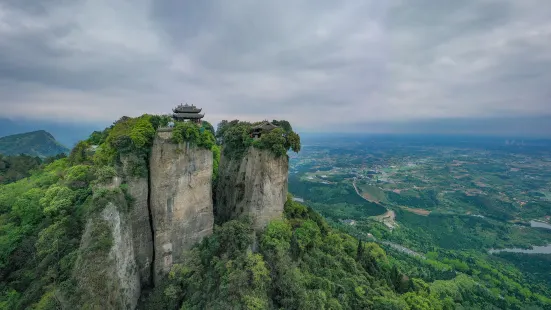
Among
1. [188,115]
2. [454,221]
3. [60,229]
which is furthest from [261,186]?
[454,221]

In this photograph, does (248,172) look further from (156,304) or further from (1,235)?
(1,235)

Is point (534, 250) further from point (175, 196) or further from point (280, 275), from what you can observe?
point (175, 196)

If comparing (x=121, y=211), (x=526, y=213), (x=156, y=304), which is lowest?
(x=526, y=213)

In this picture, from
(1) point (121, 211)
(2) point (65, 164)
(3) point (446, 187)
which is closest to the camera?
(1) point (121, 211)

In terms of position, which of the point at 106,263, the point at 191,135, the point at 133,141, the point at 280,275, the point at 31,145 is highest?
the point at 191,135

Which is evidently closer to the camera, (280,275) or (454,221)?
(280,275)

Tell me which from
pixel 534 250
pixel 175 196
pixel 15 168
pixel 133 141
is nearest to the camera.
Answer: pixel 133 141

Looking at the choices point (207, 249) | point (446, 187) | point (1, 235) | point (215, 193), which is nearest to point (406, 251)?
point (215, 193)

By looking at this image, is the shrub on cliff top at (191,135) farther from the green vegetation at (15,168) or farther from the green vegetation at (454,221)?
the green vegetation at (454,221)
